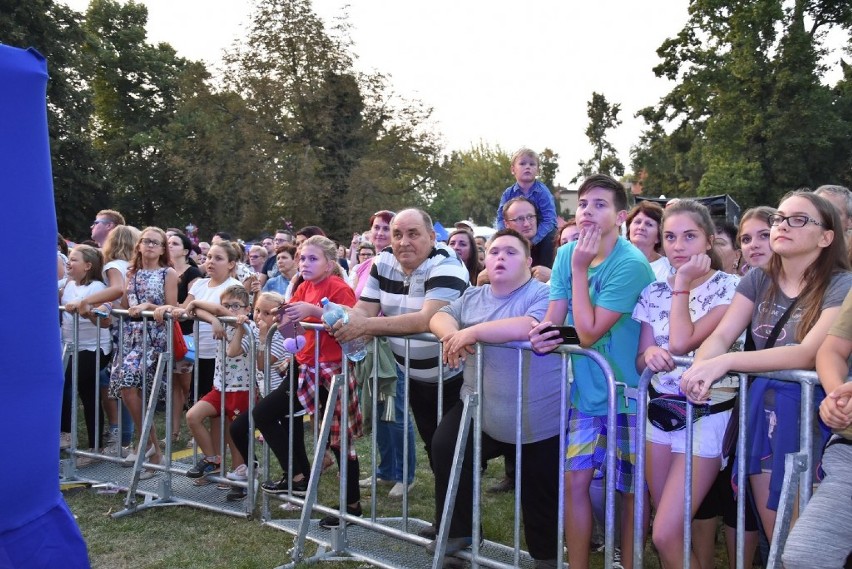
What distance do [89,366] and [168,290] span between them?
3.84ft

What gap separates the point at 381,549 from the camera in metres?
4.79

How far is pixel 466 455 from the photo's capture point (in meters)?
4.21

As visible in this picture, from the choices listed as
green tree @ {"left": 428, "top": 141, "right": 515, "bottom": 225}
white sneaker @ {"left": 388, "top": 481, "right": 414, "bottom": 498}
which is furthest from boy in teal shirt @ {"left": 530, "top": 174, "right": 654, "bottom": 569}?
green tree @ {"left": 428, "top": 141, "right": 515, "bottom": 225}

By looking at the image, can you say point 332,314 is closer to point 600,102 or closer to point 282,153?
point 282,153

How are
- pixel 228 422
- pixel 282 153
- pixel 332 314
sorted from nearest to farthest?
pixel 332 314, pixel 228 422, pixel 282 153

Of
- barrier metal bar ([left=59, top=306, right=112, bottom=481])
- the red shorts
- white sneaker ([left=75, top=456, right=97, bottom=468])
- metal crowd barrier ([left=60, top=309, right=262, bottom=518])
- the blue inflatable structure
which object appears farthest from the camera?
white sneaker ([left=75, top=456, right=97, bottom=468])

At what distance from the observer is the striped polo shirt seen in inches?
185

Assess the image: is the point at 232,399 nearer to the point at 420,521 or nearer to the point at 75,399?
the point at 75,399

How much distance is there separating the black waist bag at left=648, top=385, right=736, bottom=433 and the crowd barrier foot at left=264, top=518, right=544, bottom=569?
117 cm

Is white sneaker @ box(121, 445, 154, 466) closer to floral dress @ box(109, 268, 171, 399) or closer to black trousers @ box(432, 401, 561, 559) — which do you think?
floral dress @ box(109, 268, 171, 399)

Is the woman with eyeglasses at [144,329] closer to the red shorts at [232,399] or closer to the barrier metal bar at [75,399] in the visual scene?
the barrier metal bar at [75,399]

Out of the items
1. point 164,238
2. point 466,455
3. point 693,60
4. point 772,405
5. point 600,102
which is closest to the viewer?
point 772,405

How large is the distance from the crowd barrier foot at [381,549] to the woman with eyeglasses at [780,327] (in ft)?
5.02

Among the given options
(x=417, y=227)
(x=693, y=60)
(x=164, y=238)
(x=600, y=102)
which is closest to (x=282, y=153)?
(x=693, y=60)
